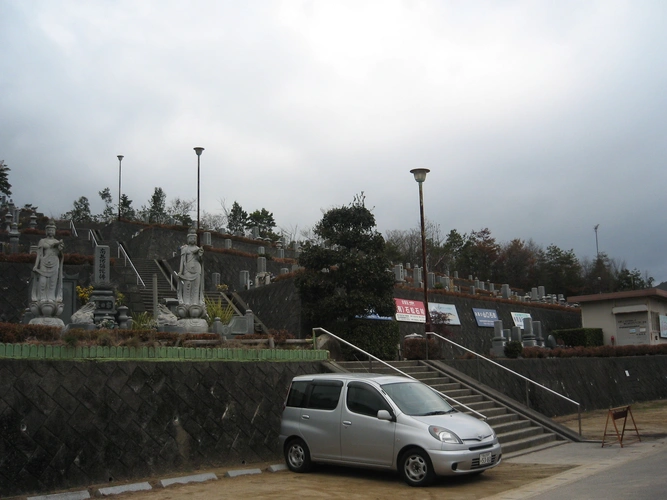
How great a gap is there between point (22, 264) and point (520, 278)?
49.6 meters

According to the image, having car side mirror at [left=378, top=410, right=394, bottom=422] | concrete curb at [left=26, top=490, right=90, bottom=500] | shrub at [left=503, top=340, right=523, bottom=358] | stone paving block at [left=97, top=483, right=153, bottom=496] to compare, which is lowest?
stone paving block at [left=97, top=483, right=153, bottom=496]

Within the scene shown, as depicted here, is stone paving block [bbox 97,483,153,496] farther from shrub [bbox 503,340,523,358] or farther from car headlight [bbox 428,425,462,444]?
shrub [bbox 503,340,523,358]

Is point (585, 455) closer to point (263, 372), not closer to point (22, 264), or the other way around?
point (263, 372)

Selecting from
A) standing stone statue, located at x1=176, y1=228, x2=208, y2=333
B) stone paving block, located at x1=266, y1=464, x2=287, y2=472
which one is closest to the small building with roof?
standing stone statue, located at x1=176, y1=228, x2=208, y2=333

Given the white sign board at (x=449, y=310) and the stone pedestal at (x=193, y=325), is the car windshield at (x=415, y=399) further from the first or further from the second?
the white sign board at (x=449, y=310)

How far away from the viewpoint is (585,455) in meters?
12.5

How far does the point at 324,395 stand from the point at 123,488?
3542 mm

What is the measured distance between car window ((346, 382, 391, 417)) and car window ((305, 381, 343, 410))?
25 cm

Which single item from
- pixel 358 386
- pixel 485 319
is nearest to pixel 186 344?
pixel 358 386

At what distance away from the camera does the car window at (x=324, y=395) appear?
1073 centimetres

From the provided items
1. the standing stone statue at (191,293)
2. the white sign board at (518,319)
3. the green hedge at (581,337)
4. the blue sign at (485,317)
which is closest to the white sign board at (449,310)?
the blue sign at (485,317)

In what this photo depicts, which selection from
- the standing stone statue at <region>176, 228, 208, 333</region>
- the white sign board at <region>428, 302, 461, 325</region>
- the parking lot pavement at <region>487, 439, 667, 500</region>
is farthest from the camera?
the white sign board at <region>428, 302, 461, 325</region>

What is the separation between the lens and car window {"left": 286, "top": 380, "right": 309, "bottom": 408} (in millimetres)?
11195

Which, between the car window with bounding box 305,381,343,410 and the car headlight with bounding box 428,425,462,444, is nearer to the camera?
the car headlight with bounding box 428,425,462,444
